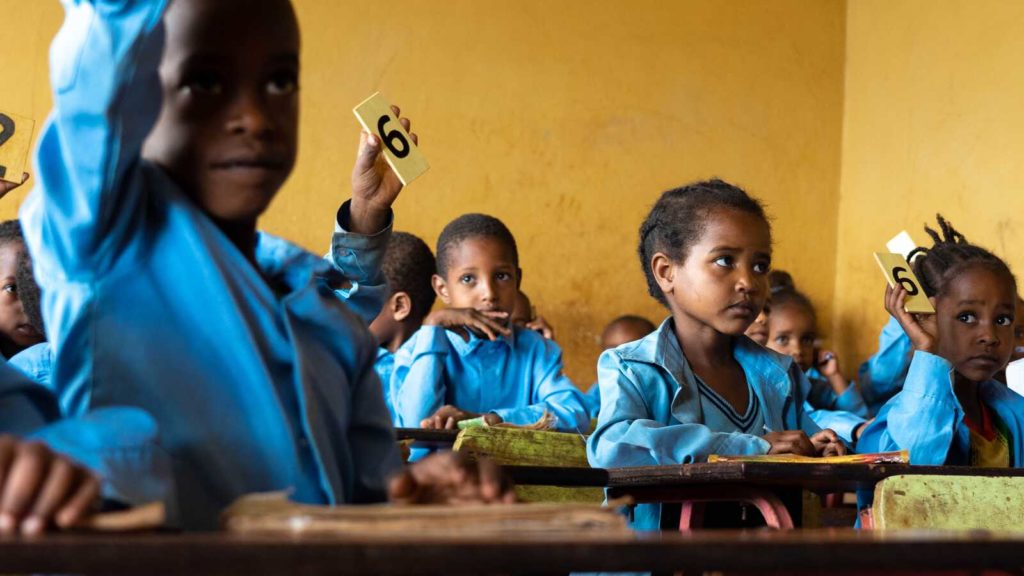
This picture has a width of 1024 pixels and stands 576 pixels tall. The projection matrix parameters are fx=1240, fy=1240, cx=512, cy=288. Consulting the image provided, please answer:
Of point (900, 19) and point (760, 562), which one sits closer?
point (760, 562)

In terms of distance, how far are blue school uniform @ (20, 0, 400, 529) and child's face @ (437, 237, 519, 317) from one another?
3.30 metres

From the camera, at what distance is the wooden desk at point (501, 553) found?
0.70m

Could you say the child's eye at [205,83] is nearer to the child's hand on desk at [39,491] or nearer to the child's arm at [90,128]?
the child's arm at [90,128]

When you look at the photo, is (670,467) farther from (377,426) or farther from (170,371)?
(170,371)

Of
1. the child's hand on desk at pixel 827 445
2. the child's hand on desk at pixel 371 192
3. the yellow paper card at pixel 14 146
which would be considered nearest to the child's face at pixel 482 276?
the child's hand on desk at pixel 827 445

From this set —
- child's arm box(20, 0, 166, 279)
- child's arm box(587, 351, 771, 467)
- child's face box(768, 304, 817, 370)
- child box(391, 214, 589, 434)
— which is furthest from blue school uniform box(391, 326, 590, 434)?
child's arm box(20, 0, 166, 279)

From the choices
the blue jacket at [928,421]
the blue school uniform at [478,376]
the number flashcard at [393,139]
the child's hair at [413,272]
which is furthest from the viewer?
the child's hair at [413,272]

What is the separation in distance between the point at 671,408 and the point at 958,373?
3.41 ft

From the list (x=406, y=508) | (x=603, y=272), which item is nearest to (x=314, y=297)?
(x=406, y=508)

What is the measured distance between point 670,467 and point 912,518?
415 mm

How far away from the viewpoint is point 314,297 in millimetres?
1243

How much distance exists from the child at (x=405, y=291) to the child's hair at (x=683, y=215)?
168 centimetres

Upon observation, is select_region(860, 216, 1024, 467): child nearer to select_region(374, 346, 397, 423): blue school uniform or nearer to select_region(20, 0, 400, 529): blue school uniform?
select_region(374, 346, 397, 423): blue school uniform

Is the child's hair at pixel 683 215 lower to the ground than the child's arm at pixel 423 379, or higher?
higher
